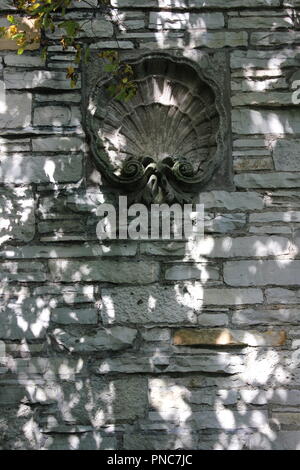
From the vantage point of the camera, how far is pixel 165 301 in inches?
121

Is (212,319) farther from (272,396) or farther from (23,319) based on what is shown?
(23,319)

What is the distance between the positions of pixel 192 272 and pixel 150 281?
0.23 meters

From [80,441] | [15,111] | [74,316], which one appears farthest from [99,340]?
[15,111]

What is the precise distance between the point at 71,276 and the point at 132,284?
0.33 meters

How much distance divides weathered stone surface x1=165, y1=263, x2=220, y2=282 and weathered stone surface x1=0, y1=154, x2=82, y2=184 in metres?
0.73

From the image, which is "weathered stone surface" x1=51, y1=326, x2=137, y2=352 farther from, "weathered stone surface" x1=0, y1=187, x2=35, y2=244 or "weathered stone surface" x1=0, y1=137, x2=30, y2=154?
"weathered stone surface" x1=0, y1=137, x2=30, y2=154

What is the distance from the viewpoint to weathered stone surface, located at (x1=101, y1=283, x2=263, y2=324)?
10.1 ft

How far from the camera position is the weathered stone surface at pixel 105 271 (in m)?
3.10

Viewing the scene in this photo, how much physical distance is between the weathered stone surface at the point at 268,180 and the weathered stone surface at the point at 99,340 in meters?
1.01

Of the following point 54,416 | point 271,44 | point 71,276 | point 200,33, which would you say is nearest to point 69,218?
point 71,276

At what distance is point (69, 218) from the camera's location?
3186mm

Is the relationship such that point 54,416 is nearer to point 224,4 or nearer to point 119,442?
point 119,442

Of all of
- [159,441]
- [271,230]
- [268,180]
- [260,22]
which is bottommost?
[159,441]

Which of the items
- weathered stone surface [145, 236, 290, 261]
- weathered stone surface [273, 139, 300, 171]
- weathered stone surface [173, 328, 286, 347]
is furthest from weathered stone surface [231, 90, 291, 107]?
weathered stone surface [173, 328, 286, 347]
